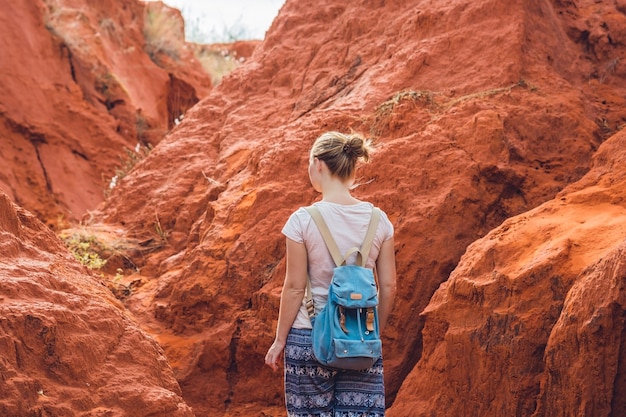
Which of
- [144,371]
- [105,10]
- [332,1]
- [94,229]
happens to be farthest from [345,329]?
[105,10]

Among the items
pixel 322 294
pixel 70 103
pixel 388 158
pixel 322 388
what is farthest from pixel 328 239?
pixel 70 103

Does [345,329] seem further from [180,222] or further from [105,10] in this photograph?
[105,10]

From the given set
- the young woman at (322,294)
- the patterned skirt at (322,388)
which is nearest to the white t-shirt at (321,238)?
the young woman at (322,294)

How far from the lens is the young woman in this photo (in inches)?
165

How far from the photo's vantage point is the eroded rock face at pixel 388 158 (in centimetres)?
685

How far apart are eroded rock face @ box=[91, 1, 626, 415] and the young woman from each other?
1.43m

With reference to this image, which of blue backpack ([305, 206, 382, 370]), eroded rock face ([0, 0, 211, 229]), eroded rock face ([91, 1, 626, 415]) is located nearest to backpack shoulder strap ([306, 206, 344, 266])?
blue backpack ([305, 206, 382, 370])

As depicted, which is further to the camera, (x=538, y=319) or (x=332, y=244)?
(x=538, y=319)

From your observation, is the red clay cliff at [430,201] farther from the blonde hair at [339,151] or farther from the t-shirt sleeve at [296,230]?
the t-shirt sleeve at [296,230]

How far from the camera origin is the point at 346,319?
410 centimetres

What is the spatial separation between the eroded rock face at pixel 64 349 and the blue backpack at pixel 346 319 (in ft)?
3.57

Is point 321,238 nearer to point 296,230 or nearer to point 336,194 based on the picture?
point 296,230

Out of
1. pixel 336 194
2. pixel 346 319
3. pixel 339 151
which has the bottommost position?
pixel 346 319

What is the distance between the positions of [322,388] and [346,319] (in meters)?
0.34
